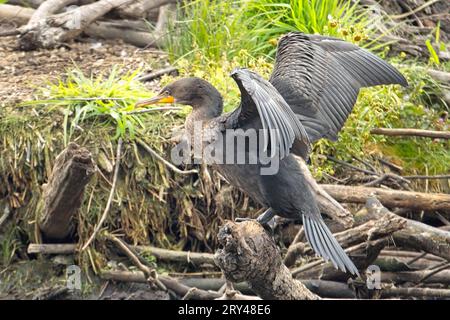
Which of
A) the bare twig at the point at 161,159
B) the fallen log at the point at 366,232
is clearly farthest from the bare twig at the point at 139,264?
the fallen log at the point at 366,232

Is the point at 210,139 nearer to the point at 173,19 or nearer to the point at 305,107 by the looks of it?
the point at 305,107

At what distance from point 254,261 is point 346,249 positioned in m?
1.31

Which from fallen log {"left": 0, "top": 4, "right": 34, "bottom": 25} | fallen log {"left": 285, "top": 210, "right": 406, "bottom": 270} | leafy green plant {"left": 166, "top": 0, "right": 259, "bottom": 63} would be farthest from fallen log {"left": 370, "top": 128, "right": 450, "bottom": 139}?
fallen log {"left": 0, "top": 4, "right": 34, "bottom": 25}

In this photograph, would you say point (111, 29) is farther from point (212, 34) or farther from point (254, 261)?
point (254, 261)

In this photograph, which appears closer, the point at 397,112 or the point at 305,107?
the point at 305,107

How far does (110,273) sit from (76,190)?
1.02 meters

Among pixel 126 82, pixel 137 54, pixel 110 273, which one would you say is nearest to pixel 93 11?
pixel 137 54

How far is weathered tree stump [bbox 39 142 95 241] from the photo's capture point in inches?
182

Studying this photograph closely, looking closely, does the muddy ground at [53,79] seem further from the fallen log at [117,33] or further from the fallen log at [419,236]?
the fallen log at [419,236]

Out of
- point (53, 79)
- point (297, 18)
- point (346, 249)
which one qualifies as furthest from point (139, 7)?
point (346, 249)

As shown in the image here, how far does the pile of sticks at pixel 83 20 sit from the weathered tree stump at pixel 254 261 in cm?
295

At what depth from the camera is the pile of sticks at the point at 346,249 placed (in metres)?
5.20

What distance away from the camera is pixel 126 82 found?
20.5ft

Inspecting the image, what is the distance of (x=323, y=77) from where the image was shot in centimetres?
505
